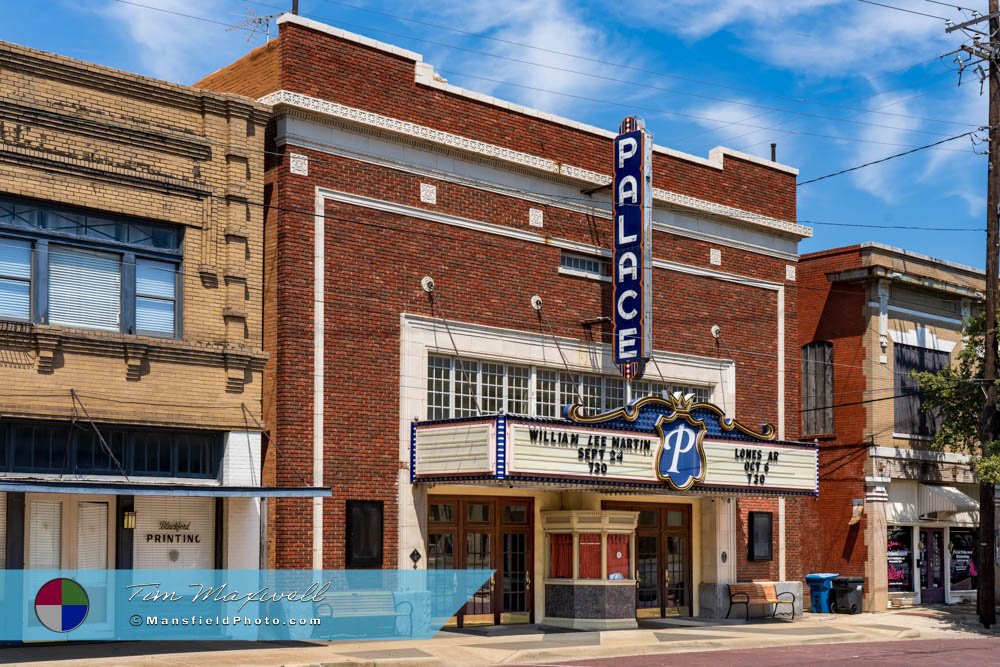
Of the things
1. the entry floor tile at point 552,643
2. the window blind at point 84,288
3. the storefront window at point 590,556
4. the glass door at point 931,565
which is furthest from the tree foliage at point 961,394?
the window blind at point 84,288

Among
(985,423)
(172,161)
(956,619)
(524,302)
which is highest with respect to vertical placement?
(172,161)

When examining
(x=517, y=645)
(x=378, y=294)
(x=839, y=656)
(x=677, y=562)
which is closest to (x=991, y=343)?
(x=677, y=562)

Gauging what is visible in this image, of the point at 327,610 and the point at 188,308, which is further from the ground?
the point at 188,308

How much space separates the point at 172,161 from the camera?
2225cm

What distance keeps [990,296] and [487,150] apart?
40.9ft

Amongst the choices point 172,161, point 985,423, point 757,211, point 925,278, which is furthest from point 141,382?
point 925,278

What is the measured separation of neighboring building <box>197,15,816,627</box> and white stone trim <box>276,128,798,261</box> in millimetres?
48

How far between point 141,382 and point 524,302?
8715 mm

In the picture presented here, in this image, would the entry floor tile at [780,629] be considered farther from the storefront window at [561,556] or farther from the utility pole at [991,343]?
the utility pole at [991,343]

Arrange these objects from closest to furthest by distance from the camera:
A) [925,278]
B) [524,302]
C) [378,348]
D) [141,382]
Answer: [141,382] → [378,348] → [524,302] → [925,278]

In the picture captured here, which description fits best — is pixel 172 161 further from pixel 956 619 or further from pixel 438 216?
pixel 956 619

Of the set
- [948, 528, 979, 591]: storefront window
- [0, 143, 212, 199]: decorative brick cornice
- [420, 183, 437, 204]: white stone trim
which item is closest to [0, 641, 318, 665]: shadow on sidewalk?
[0, 143, 212, 199]: decorative brick cornice

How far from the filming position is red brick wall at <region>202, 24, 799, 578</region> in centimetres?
2327

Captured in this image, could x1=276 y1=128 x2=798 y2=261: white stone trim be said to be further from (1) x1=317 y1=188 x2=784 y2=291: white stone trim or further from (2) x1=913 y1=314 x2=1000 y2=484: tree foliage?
(2) x1=913 y1=314 x2=1000 y2=484: tree foliage
